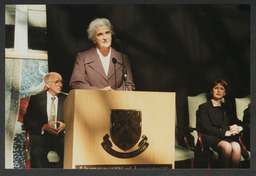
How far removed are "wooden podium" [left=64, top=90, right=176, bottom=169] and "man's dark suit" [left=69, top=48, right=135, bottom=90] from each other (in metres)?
1.04

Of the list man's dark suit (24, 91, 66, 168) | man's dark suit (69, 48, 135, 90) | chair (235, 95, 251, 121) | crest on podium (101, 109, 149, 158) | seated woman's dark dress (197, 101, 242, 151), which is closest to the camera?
crest on podium (101, 109, 149, 158)

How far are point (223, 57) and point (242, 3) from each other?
0.74 meters

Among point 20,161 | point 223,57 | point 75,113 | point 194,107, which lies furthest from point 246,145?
point 20,161

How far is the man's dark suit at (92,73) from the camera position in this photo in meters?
4.44

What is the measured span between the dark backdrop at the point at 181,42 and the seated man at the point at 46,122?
828 millimetres

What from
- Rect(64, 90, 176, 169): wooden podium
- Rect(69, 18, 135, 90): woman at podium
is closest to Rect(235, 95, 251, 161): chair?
Rect(69, 18, 135, 90): woman at podium

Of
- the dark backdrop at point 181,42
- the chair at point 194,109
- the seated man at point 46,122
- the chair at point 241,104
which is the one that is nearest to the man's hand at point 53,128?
the seated man at point 46,122

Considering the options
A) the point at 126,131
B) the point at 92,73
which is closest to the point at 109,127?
the point at 126,131

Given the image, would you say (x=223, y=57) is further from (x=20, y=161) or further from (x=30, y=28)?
(x=20, y=161)

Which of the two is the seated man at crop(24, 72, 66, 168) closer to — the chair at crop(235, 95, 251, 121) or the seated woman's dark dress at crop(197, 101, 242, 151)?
the seated woman's dark dress at crop(197, 101, 242, 151)

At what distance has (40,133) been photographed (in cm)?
443

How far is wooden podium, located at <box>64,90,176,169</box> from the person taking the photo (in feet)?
10.6

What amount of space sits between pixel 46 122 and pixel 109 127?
55.7 inches

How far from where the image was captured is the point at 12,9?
4.59m
